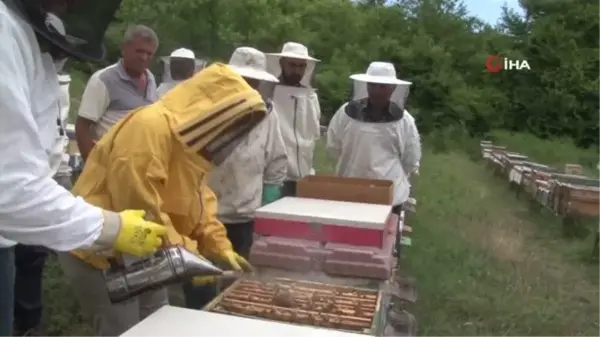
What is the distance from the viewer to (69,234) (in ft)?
5.95

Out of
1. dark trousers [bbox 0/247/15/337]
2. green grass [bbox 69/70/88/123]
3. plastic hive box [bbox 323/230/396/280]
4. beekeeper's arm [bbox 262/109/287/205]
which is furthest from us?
green grass [bbox 69/70/88/123]

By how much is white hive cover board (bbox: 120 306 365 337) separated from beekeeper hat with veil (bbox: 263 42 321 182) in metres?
2.55

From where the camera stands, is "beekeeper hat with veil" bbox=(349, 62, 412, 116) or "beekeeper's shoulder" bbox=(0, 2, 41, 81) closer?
"beekeeper's shoulder" bbox=(0, 2, 41, 81)

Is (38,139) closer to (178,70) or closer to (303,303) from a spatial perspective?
(303,303)

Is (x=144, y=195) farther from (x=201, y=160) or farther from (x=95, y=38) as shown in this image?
(x=95, y=38)

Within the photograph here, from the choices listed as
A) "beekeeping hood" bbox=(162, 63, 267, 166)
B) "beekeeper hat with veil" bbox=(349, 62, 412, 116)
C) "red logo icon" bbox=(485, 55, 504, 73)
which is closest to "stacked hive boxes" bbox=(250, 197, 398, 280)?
"beekeeping hood" bbox=(162, 63, 267, 166)

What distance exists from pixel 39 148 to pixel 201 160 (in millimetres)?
852

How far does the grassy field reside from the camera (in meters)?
4.60

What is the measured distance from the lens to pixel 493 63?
69.2 feet

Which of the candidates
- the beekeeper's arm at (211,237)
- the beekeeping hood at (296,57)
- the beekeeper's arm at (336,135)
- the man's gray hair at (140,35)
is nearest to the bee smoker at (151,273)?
the beekeeper's arm at (211,237)

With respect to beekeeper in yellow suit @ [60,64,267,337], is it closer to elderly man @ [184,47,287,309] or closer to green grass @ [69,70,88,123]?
elderly man @ [184,47,287,309]

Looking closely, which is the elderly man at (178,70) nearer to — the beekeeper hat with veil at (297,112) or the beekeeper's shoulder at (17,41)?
the beekeeper hat with veil at (297,112)

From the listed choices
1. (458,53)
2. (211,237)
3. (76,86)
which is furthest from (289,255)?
(458,53)

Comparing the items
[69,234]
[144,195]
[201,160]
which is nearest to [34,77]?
[69,234]
